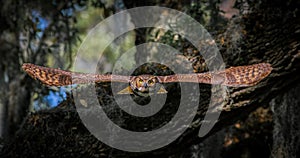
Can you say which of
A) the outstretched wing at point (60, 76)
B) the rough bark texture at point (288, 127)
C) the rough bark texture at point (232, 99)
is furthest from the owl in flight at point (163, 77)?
the rough bark texture at point (288, 127)

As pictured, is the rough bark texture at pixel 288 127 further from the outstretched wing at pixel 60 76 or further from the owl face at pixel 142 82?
the outstretched wing at pixel 60 76

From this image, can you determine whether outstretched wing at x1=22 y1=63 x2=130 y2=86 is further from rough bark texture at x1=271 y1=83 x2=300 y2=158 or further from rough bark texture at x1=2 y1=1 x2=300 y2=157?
rough bark texture at x1=271 y1=83 x2=300 y2=158

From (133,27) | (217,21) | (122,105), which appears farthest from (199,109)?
(133,27)

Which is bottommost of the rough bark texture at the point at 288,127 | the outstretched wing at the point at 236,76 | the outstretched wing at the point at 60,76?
the rough bark texture at the point at 288,127

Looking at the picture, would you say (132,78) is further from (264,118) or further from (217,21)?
(264,118)

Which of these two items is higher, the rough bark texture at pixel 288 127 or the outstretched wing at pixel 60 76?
the outstretched wing at pixel 60 76

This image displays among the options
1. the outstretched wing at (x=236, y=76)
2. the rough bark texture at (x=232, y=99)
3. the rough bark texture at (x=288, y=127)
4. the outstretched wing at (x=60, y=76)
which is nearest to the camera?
the outstretched wing at (x=236, y=76)

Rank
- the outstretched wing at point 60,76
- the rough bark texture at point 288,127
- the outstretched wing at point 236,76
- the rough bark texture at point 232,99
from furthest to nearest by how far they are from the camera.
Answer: the rough bark texture at point 288,127 → the rough bark texture at point 232,99 → the outstretched wing at point 60,76 → the outstretched wing at point 236,76

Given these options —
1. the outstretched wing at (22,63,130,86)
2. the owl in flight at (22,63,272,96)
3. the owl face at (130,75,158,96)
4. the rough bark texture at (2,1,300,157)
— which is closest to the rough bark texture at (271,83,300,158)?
the rough bark texture at (2,1,300,157)
